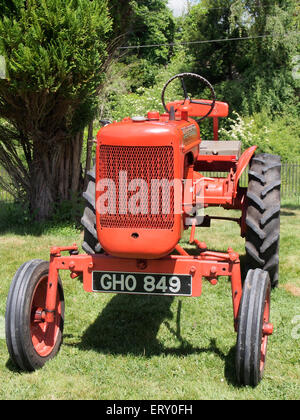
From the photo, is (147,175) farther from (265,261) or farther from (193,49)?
(193,49)

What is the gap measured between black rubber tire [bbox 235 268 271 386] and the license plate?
42cm

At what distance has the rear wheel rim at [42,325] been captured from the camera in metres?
3.79

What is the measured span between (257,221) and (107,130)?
1.92m

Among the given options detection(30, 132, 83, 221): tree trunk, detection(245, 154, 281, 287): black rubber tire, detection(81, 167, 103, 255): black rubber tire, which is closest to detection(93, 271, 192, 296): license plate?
detection(81, 167, 103, 255): black rubber tire

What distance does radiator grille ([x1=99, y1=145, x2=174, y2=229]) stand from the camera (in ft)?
11.3

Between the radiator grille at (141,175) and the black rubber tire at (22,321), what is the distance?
0.73 meters

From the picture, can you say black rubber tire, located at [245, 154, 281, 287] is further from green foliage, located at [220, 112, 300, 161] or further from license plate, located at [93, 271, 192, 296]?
green foliage, located at [220, 112, 300, 161]

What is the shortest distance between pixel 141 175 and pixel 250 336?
1.27 m

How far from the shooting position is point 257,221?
4770mm

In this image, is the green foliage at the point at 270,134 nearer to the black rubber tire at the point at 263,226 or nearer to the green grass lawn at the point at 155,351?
the green grass lawn at the point at 155,351

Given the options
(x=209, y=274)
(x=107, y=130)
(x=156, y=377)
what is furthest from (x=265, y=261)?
(x=107, y=130)

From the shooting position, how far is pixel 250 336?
3.27 m

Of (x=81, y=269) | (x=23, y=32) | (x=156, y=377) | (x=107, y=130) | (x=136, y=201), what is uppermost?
(x=23, y=32)

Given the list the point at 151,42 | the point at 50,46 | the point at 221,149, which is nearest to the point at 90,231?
the point at 221,149
